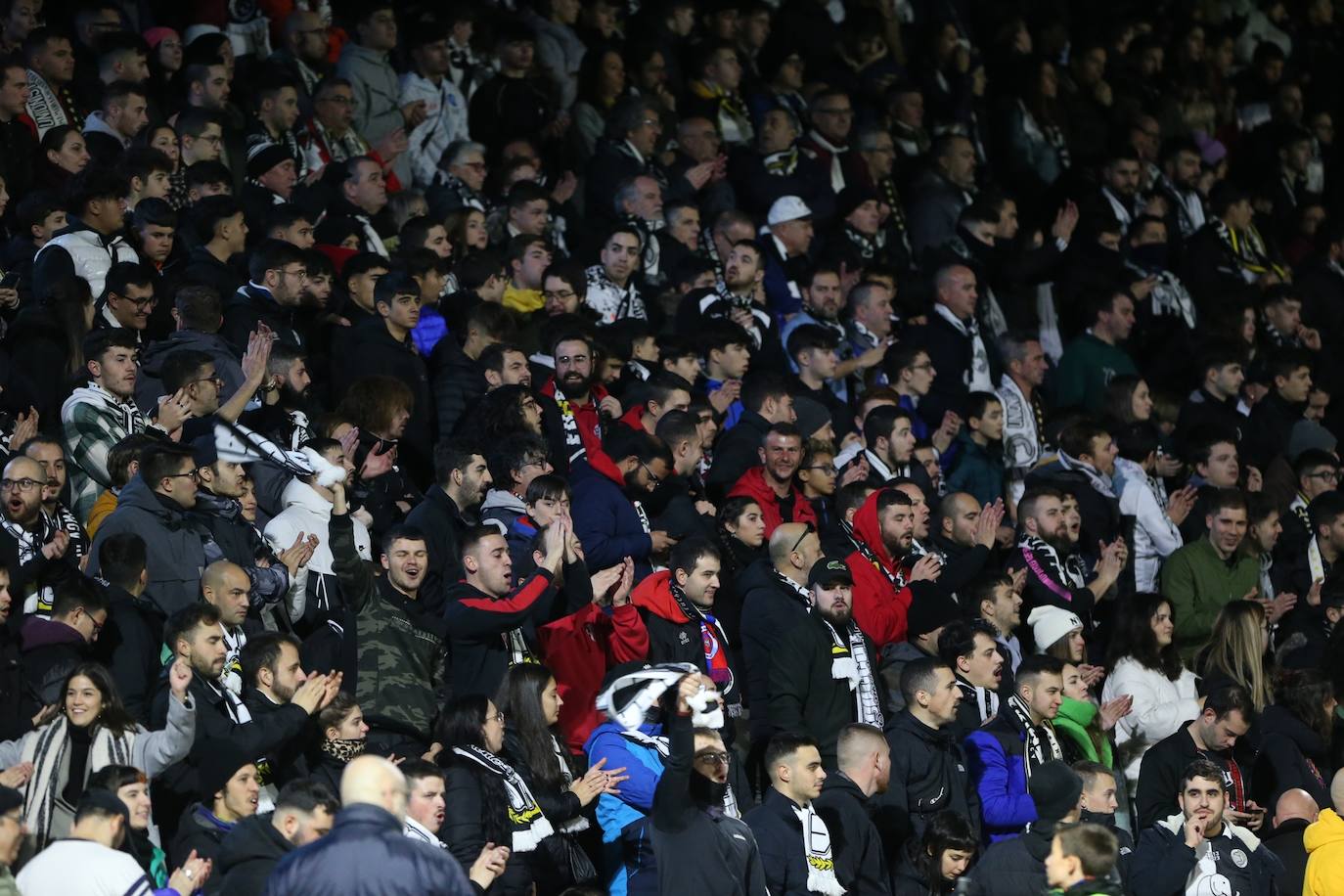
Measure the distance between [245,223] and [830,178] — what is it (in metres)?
5.43

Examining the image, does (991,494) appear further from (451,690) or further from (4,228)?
(4,228)

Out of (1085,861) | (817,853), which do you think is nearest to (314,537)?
(817,853)

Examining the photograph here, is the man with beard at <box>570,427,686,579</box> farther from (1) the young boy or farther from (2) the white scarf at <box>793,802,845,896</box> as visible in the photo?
(1) the young boy

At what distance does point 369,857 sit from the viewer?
5902 millimetres

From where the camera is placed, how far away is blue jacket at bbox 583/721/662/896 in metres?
8.71

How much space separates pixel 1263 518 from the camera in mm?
12789

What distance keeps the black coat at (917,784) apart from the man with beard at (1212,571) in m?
3.22

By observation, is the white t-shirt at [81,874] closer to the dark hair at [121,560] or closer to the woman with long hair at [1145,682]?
the dark hair at [121,560]

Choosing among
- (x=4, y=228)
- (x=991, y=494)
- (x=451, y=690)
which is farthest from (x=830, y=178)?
(x=451, y=690)

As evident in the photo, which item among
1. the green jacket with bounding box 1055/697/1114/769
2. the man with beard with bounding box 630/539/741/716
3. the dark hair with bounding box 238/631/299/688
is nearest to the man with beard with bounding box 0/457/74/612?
the dark hair with bounding box 238/631/299/688

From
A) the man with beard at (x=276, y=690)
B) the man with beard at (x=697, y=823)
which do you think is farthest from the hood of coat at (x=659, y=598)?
the man with beard at (x=276, y=690)

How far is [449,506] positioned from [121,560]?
1769 millimetres

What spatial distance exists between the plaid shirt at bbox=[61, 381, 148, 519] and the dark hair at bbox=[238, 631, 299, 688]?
5.70 feet

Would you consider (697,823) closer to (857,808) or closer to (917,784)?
(857,808)
